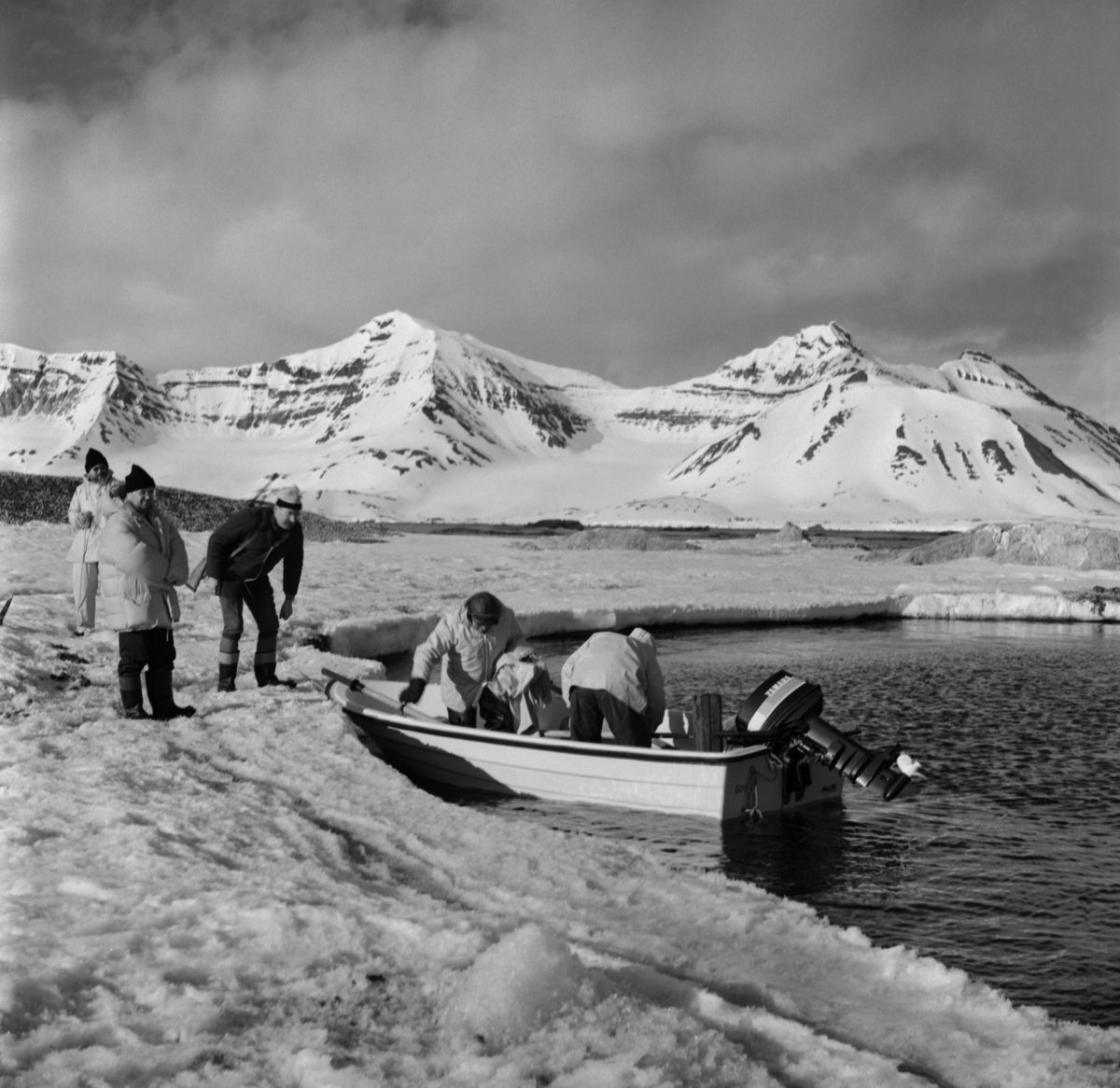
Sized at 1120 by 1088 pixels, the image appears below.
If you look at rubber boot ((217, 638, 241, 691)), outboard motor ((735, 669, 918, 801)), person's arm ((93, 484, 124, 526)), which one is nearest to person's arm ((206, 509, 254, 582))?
rubber boot ((217, 638, 241, 691))

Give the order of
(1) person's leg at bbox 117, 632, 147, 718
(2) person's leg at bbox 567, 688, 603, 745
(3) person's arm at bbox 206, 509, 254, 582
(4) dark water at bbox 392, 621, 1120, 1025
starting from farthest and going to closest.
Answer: (3) person's arm at bbox 206, 509, 254, 582 → (1) person's leg at bbox 117, 632, 147, 718 → (2) person's leg at bbox 567, 688, 603, 745 → (4) dark water at bbox 392, 621, 1120, 1025

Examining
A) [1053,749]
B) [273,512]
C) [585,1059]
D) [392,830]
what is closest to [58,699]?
[273,512]

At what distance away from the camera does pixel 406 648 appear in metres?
22.6

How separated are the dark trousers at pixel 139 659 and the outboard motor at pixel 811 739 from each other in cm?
596

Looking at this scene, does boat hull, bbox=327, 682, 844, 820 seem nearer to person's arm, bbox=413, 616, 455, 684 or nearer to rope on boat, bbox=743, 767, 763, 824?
rope on boat, bbox=743, 767, 763, 824

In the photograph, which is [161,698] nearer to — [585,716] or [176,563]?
[176,563]

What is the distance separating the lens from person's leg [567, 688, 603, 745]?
11.2 m

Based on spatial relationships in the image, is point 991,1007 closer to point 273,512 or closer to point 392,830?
point 392,830

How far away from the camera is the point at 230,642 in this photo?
13195 millimetres

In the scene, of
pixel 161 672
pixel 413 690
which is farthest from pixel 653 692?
pixel 161 672

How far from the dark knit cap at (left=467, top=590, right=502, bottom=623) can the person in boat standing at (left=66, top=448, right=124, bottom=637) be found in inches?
154

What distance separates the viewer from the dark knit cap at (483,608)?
11.7 metres

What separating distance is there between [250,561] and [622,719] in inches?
197

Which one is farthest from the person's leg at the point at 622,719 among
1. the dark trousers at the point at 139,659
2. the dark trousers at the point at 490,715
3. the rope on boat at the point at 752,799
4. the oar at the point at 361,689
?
the dark trousers at the point at 139,659
